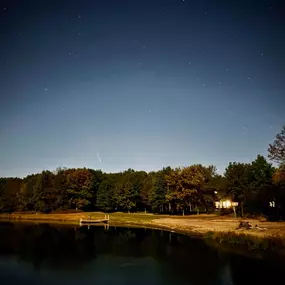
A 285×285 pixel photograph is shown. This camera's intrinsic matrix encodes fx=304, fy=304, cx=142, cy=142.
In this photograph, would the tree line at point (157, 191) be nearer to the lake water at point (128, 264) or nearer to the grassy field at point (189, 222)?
the grassy field at point (189, 222)

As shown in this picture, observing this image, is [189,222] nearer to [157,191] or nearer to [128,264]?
[157,191]

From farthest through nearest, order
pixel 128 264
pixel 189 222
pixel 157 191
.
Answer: pixel 157 191
pixel 189 222
pixel 128 264

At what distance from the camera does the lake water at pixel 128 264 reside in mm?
25922

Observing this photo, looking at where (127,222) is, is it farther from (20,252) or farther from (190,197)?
(20,252)

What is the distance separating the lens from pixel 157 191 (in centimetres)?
9019

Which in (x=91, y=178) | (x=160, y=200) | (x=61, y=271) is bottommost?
(x=61, y=271)

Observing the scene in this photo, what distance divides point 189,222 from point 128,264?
1345 inches

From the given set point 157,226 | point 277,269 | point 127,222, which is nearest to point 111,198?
point 127,222

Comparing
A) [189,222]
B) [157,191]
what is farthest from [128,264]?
[157,191]

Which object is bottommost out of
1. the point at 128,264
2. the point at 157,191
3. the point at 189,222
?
the point at 128,264

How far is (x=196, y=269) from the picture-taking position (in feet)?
95.5

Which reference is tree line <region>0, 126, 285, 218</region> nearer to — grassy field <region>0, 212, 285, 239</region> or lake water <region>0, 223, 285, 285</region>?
grassy field <region>0, 212, 285, 239</region>

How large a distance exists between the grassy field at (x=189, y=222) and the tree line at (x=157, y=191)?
231 inches

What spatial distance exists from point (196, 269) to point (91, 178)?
253 feet
